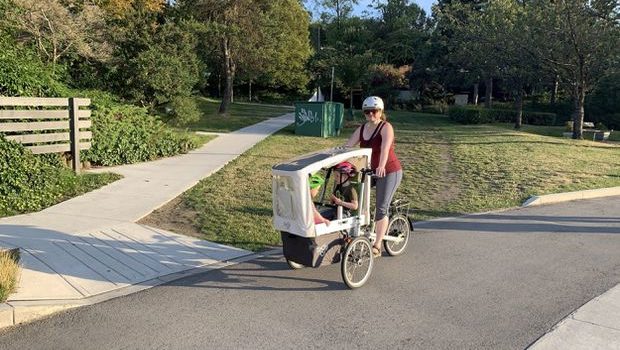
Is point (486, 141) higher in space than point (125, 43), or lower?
lower

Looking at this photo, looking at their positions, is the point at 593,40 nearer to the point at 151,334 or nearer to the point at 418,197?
the point at 418,197

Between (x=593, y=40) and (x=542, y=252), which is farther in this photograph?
(x=593, y=40)

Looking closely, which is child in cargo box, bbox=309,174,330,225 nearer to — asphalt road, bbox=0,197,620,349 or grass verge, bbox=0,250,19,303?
asphalt road, bbox=0,197,620,349

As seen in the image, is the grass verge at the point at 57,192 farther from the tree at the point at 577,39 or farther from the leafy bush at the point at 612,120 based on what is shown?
the leafy bush at the point at 612,120

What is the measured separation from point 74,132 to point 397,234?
→ 23.0 ft

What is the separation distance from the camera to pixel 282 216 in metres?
5.21

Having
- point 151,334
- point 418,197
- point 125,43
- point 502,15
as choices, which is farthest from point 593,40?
point 151,334

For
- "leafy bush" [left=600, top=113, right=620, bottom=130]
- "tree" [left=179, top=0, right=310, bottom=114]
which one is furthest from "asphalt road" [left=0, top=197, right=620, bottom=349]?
"leafy bush" [left=600, top=113, right=620, bottom=130]

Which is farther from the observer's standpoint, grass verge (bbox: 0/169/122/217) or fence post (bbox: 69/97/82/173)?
fence post (bbox: 69/97/82/173)

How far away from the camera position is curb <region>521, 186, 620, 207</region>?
32.2ft

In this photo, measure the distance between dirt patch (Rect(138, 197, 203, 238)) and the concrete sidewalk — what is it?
0.15 m

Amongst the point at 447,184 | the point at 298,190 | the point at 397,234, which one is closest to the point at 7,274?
the point at 298,190

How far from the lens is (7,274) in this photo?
4613 mm

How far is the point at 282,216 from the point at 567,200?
7.24 meters
